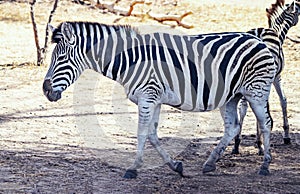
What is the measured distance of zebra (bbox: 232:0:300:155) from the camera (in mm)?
8102

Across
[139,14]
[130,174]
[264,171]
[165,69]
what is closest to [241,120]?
[264,171]

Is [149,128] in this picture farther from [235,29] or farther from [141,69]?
[235,29]

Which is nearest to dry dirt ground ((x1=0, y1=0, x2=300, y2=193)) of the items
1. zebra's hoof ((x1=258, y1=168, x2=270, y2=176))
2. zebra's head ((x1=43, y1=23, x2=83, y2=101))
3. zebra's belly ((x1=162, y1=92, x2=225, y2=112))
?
zebra's hoof ((x1=258, y1=168, x2=270, y2=176))

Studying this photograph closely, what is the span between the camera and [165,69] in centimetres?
698

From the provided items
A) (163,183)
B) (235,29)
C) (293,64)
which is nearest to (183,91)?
(163,183)

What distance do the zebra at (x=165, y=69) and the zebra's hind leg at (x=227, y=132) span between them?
0.04ft

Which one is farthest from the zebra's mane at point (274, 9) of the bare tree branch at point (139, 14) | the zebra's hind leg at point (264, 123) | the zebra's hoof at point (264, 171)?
the bare tree branch at point (139, 14)

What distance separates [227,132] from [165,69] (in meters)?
1.02

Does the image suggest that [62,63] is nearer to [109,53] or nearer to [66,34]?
[66,34]

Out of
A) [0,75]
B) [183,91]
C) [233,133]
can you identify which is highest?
[183,91]

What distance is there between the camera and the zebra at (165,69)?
22.7 feet

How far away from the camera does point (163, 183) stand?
6.73 m

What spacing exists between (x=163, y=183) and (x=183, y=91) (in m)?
0.97

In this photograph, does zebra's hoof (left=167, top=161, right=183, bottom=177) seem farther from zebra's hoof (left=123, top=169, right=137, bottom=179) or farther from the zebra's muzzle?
the zebra's muzzle
